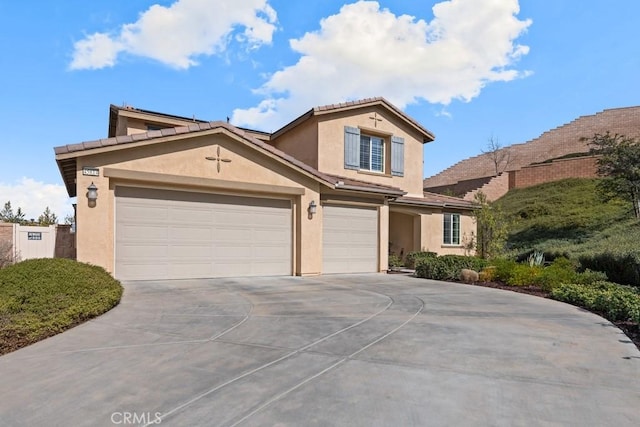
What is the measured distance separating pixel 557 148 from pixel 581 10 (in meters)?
30.8

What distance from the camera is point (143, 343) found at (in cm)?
545

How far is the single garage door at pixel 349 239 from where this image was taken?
571 inches

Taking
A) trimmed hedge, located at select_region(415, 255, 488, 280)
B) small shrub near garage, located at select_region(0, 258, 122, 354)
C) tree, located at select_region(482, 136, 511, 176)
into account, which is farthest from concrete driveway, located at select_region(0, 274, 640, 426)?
tree, located at select_region(482, 136, 511, 176)

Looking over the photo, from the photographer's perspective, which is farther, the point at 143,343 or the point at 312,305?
the point at 312,305

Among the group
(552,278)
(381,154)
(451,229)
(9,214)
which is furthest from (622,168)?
(9,214)

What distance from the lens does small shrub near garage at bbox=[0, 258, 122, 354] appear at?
5801 mm

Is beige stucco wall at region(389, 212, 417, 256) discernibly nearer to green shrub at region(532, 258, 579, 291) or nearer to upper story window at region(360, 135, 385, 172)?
upper story window at region(360, 135, 385, 172)

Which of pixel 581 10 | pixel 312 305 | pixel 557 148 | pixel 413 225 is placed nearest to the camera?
pixel 312 305

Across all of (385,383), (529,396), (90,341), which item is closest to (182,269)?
(90,341)

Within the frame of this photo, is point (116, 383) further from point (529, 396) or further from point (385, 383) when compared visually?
point (529, 396)

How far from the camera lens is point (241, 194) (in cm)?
1272

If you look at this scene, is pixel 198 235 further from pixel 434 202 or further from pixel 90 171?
pixel 434 202

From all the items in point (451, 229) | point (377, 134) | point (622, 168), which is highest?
point (377, 134)

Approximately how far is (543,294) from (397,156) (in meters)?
9.30
